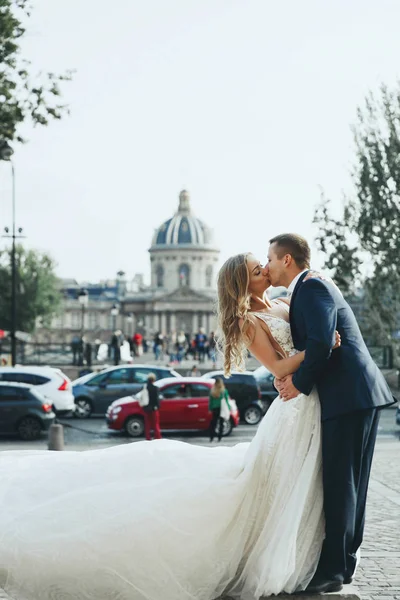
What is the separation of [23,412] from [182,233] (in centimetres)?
15851

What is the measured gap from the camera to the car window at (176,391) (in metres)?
24.9

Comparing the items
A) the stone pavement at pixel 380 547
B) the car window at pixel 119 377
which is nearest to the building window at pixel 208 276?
the car window at pixel 119 377

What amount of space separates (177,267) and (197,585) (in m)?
174

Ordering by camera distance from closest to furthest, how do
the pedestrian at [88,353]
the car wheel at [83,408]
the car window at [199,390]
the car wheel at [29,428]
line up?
the car wheel at [29,428] → the car window at [199,390] → the car wheel at [83,408] → the pedestrian at [88,353]

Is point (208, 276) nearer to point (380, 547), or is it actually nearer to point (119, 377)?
point (119, 377)

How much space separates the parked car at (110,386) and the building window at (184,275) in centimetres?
14725

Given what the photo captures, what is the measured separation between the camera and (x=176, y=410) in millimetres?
24500

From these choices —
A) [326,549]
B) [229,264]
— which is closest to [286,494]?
[326,549]

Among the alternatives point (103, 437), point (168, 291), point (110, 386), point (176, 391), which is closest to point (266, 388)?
point (110, 386)

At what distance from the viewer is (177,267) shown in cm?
17938

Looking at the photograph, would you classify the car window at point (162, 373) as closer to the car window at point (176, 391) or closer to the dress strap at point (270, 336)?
the car window at point (176, 391)

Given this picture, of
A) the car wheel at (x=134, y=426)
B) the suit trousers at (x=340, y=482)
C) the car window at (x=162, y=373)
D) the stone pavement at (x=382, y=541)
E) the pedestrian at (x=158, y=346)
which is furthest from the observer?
the pedestrian at (x=158, y=346)

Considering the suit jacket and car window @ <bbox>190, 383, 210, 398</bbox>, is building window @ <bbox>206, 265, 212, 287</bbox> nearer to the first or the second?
car window @ <bbox>190, 383, 210, 398</bbox>

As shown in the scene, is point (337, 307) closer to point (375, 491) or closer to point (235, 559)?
point (235, 559)
